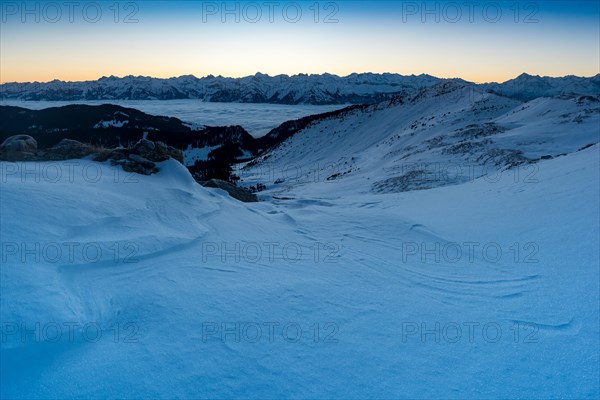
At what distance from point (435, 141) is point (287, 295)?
97.2 ft

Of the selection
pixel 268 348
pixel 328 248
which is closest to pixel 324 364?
pixel 268 348

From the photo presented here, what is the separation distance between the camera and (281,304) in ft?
14.5

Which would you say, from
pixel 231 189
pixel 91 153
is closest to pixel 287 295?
pixel 91 153

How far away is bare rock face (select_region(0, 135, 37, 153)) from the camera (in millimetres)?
10836

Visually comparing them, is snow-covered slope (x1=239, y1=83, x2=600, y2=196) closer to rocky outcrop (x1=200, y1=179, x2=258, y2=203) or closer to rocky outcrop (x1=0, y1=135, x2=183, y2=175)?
rocky outcrop (x1=200, y1=179, x2=258, y2=203)

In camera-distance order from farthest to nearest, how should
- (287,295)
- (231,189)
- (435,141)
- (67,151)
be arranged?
(435,141), (231,189), (67,151), (287,295)

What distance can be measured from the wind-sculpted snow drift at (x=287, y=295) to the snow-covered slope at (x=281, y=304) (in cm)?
2

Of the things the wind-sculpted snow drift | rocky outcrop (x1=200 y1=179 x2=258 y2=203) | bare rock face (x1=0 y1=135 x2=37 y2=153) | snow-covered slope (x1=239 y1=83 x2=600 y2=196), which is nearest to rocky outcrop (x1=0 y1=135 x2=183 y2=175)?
bare rock face (x1=0 y1=135 x2=37 y2=153)

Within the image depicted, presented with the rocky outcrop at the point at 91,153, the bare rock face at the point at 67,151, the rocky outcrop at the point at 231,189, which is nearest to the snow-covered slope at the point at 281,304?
the rocky outcrop at the point at 91,153

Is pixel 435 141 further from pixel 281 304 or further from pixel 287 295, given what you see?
pixel 281 304

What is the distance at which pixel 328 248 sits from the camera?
24.2ft

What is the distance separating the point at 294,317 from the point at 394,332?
1.11m

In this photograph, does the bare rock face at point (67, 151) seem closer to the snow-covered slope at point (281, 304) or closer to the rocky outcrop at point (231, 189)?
the snow-covered slope at point (281, 304)

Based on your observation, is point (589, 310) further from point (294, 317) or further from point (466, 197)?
point (466, 197)
